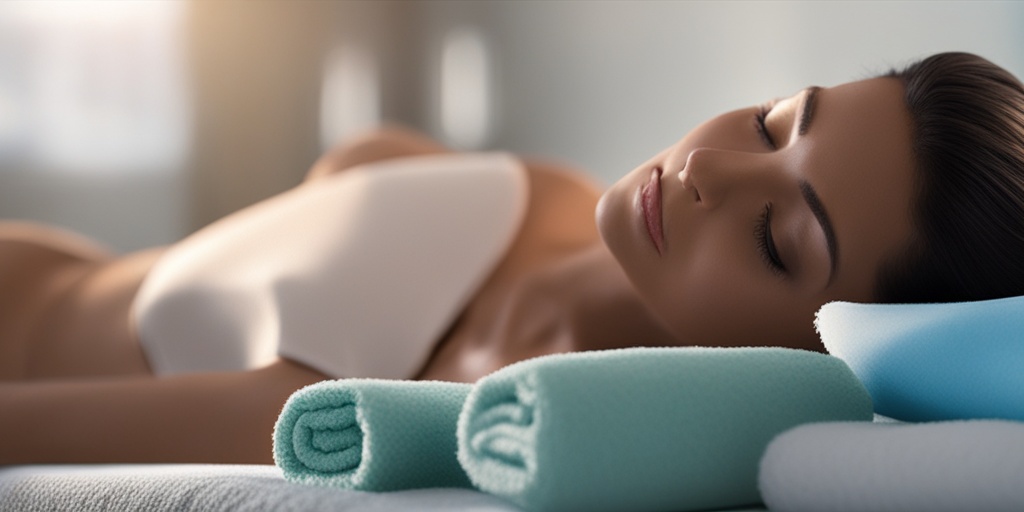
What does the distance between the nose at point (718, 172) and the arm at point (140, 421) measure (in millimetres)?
546

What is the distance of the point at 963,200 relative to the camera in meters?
1.07

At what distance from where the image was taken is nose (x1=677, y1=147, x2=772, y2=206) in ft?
3.74

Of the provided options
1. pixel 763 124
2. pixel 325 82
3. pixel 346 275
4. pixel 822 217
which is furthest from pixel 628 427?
pixel 325 82

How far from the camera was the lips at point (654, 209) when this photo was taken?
121 centimetres

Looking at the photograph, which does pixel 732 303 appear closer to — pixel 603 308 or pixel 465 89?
pixel 603 308

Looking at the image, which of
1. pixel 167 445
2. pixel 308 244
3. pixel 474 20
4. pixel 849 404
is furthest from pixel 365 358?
pixel 474 20

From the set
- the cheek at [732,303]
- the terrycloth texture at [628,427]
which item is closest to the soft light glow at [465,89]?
the cheek at [732,303]

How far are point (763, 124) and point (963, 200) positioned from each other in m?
0.26

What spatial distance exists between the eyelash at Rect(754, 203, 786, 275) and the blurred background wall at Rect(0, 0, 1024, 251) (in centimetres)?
102

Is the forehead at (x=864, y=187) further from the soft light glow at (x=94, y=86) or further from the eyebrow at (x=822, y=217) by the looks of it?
the soft light glow at (x=94, y=86)

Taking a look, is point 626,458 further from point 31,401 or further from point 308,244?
point 308,244

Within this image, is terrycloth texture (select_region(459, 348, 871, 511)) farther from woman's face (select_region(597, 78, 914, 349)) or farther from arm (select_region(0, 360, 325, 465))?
arm (select_region(0, 360, 325, 465))

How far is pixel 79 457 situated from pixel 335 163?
940 millimetres

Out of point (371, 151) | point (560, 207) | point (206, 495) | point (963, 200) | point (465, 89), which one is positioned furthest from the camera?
point (465, 89)
